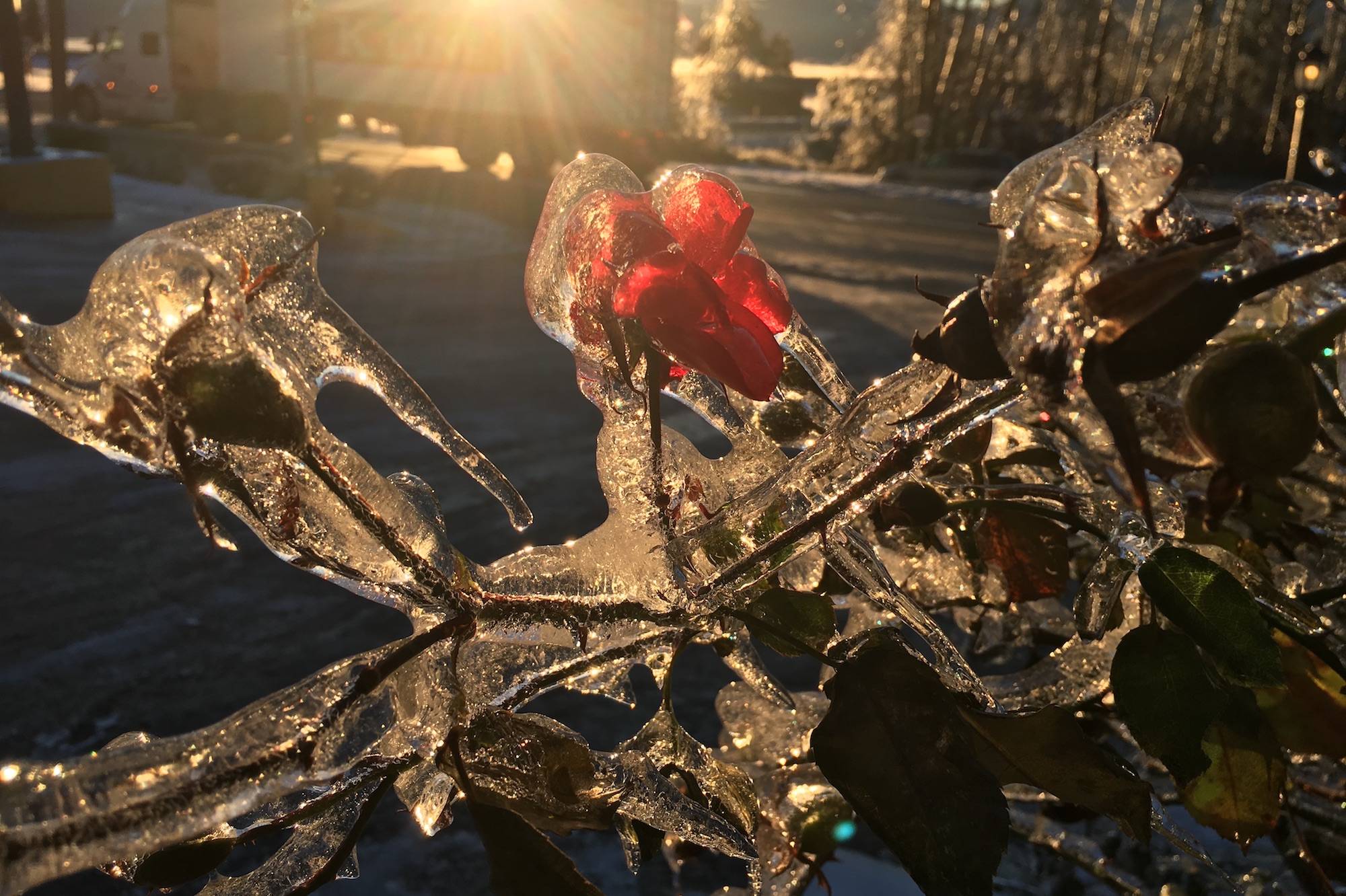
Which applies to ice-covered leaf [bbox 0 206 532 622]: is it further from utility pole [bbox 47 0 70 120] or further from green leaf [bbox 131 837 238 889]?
utility pole [bbox 47 0 70 120]

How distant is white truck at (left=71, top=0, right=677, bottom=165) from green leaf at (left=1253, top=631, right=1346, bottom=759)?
649 inches

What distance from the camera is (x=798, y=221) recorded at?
1486 centimetres

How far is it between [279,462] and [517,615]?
0.13 metres

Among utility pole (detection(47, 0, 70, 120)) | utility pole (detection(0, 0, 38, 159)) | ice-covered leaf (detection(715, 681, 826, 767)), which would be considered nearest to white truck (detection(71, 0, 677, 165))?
utility pole (detection(47, 0, 70, 120))

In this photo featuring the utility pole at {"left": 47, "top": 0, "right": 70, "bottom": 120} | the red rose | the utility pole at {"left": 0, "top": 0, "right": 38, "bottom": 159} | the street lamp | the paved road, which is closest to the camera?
the red rose

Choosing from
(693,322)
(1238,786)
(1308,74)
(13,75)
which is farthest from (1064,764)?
(1308,74)

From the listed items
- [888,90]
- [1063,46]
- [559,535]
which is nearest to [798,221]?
[559,535]

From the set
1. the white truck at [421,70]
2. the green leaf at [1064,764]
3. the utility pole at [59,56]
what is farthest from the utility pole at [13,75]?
the green leaf at [1064,764]

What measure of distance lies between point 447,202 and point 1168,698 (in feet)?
45.6

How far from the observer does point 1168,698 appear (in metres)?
0.54

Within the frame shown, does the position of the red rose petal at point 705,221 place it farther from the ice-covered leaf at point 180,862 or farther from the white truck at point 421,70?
the white truck at point 421,70

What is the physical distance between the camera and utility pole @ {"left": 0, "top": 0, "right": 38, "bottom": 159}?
27.9ft

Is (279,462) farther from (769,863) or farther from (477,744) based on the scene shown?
(769,863)

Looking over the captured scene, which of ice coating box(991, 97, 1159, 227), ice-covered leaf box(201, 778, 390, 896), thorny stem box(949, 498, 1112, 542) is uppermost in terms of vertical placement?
ice coating box(991, 97, 1159, 227)
